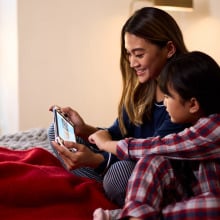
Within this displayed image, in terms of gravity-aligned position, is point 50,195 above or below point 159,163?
below

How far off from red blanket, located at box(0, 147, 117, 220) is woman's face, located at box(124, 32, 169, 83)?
1.19 feet

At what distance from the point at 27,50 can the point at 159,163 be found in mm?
1669

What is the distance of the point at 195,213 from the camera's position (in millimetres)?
938

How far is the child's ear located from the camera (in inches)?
40.8

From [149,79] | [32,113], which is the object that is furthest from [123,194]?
[32,113]

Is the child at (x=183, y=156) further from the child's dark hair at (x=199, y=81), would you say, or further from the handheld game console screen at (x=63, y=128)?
the handheld game console screen at (x=63, y=128)

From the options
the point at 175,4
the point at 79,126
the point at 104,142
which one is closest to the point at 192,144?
the point at 104,142

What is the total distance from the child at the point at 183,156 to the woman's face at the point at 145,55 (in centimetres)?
20

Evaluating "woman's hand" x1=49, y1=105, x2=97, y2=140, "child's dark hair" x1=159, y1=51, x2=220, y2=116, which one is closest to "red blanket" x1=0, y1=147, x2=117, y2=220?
"woman's hand" x1=49, y1=105, x2=97, y2=140

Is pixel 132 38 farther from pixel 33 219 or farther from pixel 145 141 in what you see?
pixel 33 219

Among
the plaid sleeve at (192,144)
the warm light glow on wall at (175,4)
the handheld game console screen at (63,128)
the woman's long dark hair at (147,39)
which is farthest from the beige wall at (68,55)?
the plaid sleeve at (192,144)

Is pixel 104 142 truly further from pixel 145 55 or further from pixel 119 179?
pixel 145 55

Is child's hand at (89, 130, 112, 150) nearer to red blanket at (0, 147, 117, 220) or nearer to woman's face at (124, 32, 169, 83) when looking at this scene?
red blanket at (0, 147, 117, 220)

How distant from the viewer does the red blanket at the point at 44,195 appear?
1.04 meters
